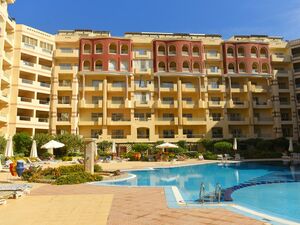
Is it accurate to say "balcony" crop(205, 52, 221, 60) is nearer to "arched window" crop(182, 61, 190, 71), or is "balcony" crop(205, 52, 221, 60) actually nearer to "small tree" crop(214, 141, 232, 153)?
"arched window" crop(182, 61, 190, 71)

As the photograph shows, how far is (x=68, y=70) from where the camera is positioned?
4775 cm

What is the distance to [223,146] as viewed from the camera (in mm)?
43000

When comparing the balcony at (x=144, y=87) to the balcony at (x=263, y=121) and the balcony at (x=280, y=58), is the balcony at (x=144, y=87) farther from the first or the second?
the balcony at (x=280, y=58)

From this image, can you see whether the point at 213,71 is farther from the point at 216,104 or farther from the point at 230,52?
the point at 216,104

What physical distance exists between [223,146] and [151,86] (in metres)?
16.2

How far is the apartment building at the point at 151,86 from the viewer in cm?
4631

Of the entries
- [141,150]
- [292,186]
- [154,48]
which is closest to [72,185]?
[292,186]

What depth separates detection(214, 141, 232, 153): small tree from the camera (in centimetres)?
4297

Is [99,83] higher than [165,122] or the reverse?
higher

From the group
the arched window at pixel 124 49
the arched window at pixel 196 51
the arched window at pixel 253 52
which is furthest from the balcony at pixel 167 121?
the arched window at pixel 253 52

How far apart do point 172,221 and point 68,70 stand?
142ft

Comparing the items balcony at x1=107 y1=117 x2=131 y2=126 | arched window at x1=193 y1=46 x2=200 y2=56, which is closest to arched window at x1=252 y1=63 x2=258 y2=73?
arched window at x1=193 y1=46 x2=200 y2=56

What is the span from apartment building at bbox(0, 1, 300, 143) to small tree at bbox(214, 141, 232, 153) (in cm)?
464

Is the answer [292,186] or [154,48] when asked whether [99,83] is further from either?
[292,186]
